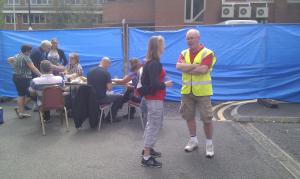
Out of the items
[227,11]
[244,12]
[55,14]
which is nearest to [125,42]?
[244,12]

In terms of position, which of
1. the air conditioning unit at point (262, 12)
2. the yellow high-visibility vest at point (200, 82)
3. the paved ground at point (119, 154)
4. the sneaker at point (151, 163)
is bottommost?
the paved ground at point (119, 154)

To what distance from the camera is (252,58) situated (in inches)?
376

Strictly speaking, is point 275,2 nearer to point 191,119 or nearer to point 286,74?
point 286,74

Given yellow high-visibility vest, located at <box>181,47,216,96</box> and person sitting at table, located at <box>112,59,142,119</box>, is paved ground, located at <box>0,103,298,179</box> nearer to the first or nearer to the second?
person sitting at table, located at <box>112,59,142,119</box>

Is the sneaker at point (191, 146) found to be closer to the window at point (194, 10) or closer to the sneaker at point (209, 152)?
the sneaker at point (209, 152)

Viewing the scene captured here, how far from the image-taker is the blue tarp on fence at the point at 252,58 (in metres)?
9.36

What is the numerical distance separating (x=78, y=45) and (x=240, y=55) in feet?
14.7

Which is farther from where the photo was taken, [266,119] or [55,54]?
[55,54]

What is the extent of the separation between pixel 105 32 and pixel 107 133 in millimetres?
3866

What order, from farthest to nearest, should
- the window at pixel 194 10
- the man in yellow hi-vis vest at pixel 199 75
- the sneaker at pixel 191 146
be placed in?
the window at pixel 194 10 → the sneaker at pixel 191 146 → the man in yellow hi-vis vest at pixel 199 75

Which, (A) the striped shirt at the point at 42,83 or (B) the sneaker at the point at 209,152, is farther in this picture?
(A) the striped shirt at the point at 42,83

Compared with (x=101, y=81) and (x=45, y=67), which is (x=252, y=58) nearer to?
(x=101, y=81)

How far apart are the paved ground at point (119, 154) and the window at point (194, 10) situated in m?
24.7

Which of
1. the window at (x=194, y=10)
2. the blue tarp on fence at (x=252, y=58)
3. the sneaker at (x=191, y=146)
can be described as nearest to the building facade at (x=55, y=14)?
the window at (x=194, y=10)
